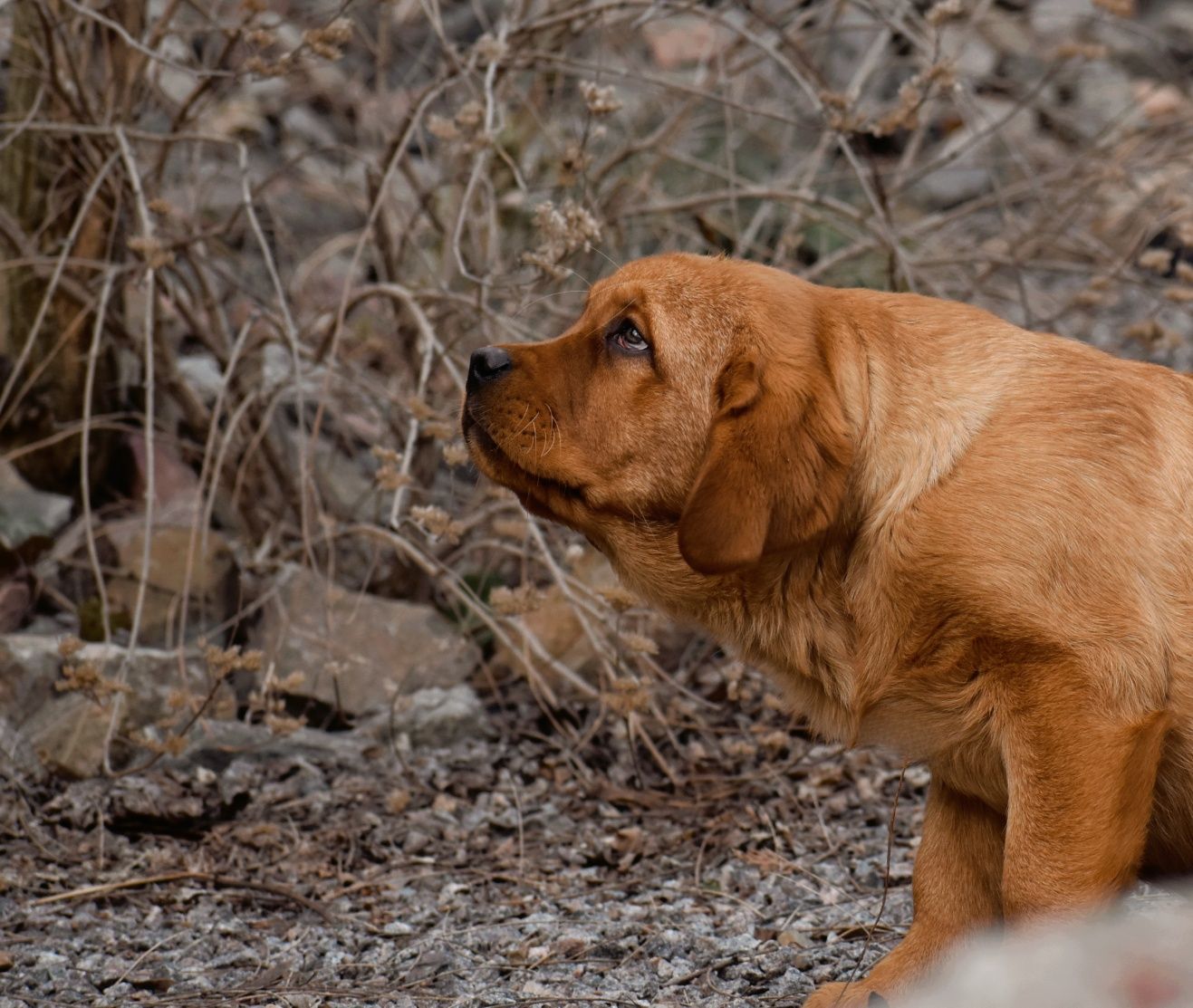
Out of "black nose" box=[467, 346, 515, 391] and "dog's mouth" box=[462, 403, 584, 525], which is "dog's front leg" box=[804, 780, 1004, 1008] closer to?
"dog's mouth" box=[462, 403, 584, 525]

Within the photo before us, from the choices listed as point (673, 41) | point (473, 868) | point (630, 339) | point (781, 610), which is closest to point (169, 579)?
point (473, 868)

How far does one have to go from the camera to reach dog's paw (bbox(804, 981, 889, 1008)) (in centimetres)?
378

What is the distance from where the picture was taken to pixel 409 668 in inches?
241

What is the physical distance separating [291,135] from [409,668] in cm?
673

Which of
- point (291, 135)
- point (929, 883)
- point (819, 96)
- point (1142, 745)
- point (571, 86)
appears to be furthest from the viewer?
point (291, 135)

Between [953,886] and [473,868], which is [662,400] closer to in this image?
[953,886]

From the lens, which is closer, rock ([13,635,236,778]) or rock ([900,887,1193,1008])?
rock ([900,887,1193,1008])

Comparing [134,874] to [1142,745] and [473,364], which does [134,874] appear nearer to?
[473,364]

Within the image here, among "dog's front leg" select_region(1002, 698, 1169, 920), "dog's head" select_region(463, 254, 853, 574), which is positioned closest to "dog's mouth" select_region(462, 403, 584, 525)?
"dog's head" select_region(463, 254, 853, 574)

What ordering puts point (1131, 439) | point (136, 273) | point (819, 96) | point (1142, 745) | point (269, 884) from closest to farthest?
point (1142, 745) < point (1131, 439) < point (269, 884) < point (819, 96) < point (136, 273)

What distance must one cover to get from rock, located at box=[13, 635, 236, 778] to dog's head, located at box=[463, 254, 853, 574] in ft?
5.81

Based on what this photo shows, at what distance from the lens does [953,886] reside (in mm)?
3943

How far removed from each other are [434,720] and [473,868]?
109cm

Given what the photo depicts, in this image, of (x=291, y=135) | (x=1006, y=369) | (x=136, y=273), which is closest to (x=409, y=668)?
→ (x=136, y=273)
